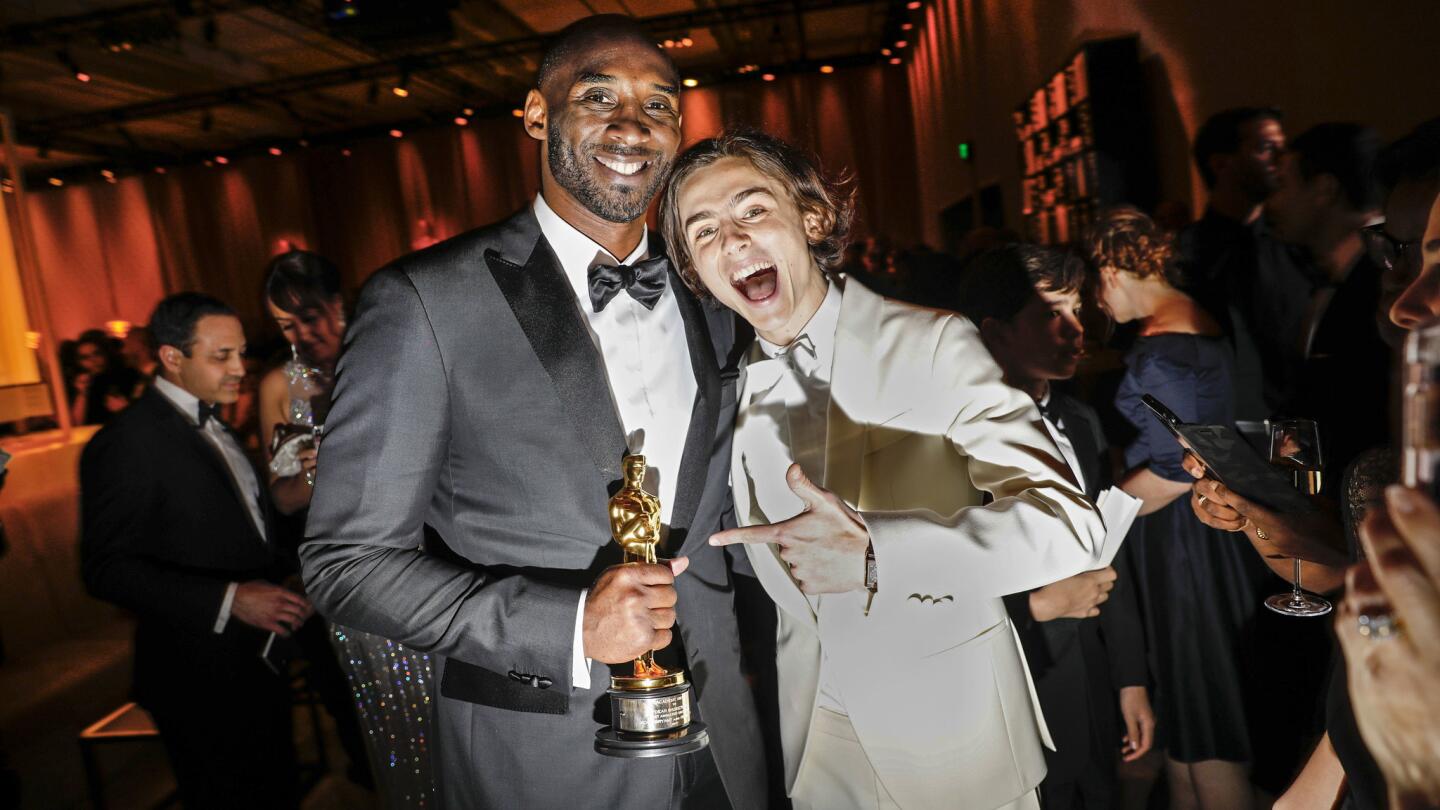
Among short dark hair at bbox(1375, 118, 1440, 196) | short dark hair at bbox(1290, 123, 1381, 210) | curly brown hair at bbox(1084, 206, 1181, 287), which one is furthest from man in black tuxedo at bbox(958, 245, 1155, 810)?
short dark hair at bbox(1290, 123, 1381, 210)

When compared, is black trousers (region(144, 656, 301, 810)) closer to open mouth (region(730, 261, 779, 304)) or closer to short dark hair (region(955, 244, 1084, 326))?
open mouth (region(730, 261, 779, 304))

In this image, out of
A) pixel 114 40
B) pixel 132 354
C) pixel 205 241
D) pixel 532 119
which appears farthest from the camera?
pixel 205 241

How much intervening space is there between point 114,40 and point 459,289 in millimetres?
10507

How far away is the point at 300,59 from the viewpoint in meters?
11.3

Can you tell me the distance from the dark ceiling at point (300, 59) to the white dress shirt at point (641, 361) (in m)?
6.69

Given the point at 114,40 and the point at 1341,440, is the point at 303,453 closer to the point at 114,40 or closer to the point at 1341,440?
the point at 1341,440

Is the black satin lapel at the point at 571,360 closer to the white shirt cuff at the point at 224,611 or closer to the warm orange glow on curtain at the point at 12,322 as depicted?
the white shirt cuff at the point at 224,611

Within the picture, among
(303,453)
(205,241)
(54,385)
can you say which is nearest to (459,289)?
(303,453)

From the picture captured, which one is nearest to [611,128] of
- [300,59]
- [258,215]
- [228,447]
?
[228,447]

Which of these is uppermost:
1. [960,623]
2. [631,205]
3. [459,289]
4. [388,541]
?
[631,205]

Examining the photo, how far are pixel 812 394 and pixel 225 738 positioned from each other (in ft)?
8.17

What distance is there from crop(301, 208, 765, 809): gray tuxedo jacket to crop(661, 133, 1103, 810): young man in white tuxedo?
13 centimetres

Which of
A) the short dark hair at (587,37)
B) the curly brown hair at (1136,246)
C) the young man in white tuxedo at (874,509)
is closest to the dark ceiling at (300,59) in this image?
the curly brown hair at (1136,246)

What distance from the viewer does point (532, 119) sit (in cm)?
169
